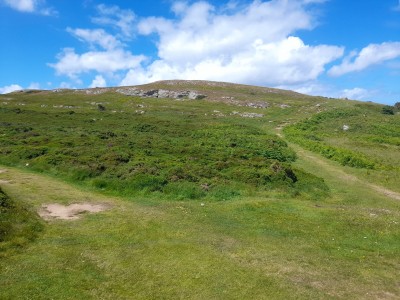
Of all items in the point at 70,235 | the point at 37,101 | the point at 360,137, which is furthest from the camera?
the point at 37,101

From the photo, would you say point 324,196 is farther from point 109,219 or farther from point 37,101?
point 37,101

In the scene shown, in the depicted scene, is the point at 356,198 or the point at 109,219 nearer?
the point at 109,219

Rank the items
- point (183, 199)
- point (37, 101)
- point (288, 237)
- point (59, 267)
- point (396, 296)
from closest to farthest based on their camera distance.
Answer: point (396, 296), point (59, 267), point (288, 237), point (183, 199), point (37, 101)

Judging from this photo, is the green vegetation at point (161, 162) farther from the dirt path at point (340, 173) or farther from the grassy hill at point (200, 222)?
the dirt path at point (340, 173)

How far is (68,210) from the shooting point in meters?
21.5

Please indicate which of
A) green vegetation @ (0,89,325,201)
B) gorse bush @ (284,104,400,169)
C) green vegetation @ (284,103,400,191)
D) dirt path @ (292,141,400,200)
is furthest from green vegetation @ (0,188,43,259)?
gorse bush @ (284,104,400,169)

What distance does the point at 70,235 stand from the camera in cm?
1791

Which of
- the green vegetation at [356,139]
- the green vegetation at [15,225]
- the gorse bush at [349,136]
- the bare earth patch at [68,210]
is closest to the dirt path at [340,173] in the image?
the green vegetation at [356,139]

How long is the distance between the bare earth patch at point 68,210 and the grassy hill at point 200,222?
1.93 feet

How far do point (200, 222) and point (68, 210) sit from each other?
7623 millimetres

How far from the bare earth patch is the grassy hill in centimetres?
59

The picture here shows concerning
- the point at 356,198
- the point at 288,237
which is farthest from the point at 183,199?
the point at 356,198

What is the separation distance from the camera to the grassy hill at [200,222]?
13945mm

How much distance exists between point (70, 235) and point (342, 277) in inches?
483
